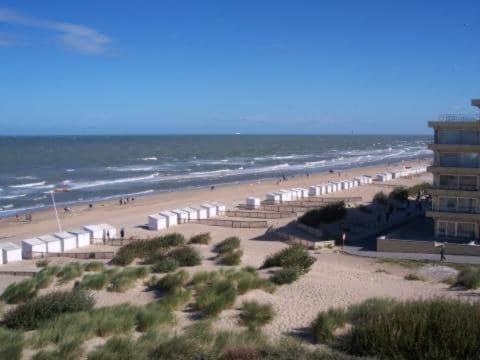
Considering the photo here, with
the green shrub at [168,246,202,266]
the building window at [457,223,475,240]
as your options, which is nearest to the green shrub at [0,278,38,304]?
the green shrub at [168,246,202,266]

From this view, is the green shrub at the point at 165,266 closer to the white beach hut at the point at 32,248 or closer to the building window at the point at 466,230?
the white beach hut at the point at 32,248

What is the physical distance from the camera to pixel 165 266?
61.9 ft

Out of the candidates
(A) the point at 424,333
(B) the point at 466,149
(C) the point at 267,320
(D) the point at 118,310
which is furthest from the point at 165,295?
(B) the point at 466,149

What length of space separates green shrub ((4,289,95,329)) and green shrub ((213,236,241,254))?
9248mm

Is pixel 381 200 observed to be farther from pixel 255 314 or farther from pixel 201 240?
pixel 255 314

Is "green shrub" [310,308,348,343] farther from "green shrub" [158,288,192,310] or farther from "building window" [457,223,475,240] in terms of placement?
"building window" [457,223,475,240]

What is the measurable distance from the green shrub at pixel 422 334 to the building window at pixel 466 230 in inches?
600

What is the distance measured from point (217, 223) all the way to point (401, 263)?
1278 centimetres

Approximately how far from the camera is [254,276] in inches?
669

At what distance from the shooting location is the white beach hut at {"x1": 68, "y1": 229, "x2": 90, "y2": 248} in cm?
2630

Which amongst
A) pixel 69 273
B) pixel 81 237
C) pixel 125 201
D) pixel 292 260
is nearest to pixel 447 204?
pixel 292 260

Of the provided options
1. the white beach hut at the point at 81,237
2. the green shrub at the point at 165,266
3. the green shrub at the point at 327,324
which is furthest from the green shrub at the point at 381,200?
the green shrub at the point at 327,324

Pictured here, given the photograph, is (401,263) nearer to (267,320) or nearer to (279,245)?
(279,245)

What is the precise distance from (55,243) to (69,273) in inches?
283
